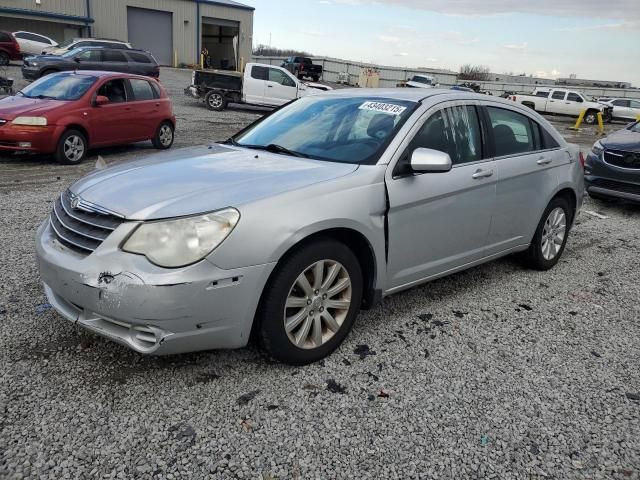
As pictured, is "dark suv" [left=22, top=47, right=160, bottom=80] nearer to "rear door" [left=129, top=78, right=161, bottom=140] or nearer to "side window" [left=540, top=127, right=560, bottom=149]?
"rear door" [left=129, top=78, right=161, bottom=140]

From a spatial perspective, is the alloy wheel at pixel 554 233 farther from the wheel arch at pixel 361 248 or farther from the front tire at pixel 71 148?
the front tire at pixel 71 148

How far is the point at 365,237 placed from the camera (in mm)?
3330

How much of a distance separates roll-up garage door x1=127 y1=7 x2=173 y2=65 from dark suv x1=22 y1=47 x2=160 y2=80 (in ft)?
58.2

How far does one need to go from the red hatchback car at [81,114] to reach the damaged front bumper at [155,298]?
6.80m

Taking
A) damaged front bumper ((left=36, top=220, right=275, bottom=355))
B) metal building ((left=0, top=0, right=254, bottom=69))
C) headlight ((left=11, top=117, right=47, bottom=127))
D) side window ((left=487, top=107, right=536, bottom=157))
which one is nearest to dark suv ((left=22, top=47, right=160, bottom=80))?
headlight ((left=11, top=117, right=47, bottom=127))

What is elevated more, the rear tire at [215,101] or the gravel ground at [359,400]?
the rear tire at [215,101]

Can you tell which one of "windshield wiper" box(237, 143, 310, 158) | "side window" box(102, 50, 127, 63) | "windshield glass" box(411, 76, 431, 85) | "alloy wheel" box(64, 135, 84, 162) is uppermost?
"side window" box(102, 50, 127, 63)

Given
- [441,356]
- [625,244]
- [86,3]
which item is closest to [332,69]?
[86,3]

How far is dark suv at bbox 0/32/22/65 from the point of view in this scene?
87.9 feet

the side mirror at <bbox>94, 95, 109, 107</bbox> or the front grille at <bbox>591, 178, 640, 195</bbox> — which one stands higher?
the side mirror at <bbox>94, 95, 109, 107</bbox>

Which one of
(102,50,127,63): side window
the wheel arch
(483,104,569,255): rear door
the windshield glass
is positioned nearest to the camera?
the wheel arch

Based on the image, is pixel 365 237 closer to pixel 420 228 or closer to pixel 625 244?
pixel 420 228

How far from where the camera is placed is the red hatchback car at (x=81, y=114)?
865 centimetres

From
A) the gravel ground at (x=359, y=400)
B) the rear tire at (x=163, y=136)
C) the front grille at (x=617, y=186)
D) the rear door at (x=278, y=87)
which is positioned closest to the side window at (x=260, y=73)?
the rear door at (x=278, y=87)
